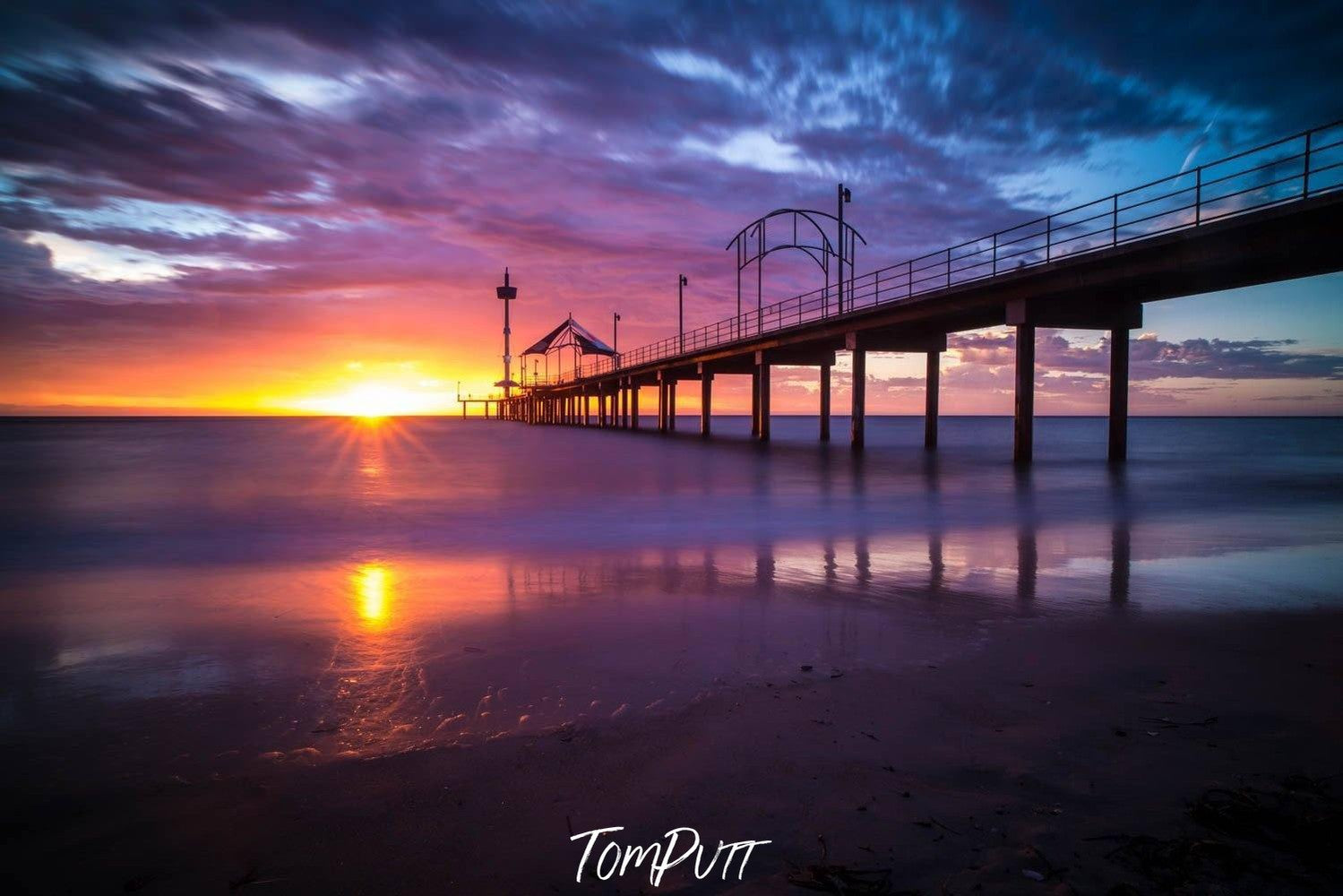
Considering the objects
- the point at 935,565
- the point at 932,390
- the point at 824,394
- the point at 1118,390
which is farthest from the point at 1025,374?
the point at 824,394

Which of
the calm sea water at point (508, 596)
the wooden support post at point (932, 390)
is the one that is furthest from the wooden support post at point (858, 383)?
the calm sea water at point (508, 596)

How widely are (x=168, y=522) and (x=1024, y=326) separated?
82.0 ft

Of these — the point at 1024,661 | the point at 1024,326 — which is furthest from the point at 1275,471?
the point at 1024,661

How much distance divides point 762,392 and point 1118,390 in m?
20.9

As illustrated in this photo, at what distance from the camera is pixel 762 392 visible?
44031 mm

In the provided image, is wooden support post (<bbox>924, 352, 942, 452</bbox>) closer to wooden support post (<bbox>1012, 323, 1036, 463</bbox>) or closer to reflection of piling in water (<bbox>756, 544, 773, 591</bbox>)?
wooden support post (<bbox>1012, 323, 1036, 463</bbox>)

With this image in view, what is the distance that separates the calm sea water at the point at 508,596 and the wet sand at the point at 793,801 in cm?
37

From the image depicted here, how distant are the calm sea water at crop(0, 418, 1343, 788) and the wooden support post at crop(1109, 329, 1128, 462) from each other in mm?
9856

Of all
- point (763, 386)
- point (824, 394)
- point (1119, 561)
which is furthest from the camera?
point (824, 394)

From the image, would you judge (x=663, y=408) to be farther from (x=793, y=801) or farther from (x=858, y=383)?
(x=793, y=801)

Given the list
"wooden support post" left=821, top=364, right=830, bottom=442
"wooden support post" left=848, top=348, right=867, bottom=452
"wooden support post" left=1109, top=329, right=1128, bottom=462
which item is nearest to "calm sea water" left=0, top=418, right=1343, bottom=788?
"wooden support post" left=1109, top=329, right=1128, bottom=462

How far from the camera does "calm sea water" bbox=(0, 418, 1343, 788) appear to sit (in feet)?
13.0

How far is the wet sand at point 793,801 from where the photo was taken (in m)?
2.52

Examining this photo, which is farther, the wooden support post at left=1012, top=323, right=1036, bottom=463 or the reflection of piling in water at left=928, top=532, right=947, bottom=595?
the wooden support post at left=1012, top=323, right=1036, bottom=463
